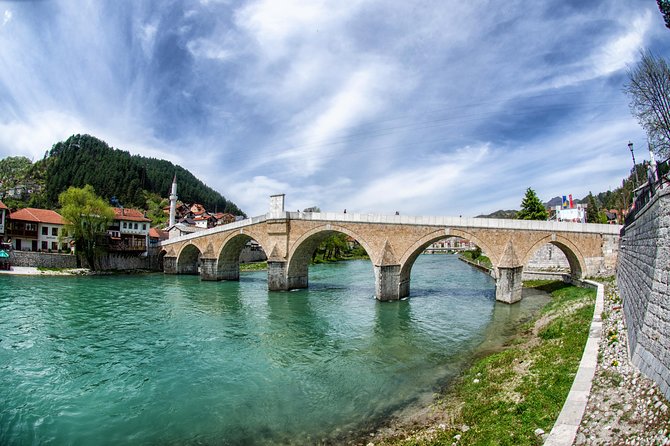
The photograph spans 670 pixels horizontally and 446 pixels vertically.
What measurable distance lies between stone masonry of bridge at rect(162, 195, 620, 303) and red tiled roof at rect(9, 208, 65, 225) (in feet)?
72.7

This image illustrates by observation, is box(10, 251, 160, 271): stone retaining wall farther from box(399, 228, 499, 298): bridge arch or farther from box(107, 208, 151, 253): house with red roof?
box(399, 228, 499, 298): bridge arch

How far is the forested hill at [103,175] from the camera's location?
70.6 metres

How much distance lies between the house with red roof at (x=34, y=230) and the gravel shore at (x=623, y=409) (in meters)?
38.3

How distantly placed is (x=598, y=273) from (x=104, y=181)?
267ft

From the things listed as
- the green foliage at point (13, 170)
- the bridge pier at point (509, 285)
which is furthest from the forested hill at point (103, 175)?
the bridge pier at point (509, 285)

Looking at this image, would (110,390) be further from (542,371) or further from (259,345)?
(542,371)

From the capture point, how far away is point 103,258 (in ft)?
110

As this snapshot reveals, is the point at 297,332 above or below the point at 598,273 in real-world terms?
below

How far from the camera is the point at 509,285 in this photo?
18469 mm

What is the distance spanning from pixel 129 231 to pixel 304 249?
80.9 feet

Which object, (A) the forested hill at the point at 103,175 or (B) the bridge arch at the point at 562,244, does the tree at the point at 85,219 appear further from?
(A) the forested hill at the point at 103,175

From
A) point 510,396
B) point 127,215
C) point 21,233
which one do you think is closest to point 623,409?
point 510,396

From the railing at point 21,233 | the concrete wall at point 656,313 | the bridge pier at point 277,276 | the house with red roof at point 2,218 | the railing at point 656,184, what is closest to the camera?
the concrete wall at point 656,313

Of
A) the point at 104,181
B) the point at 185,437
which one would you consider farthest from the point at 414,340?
the point at 104,181
